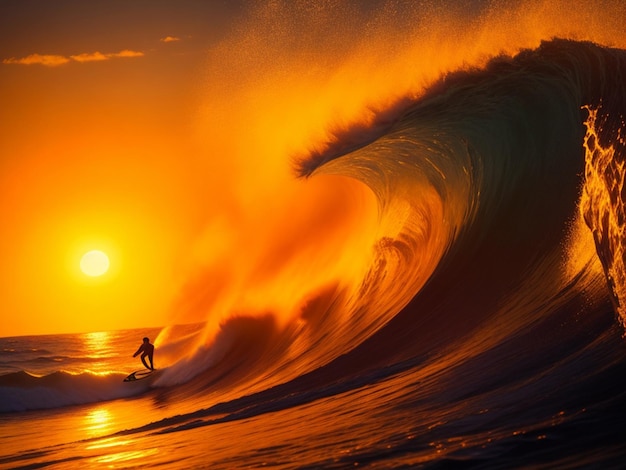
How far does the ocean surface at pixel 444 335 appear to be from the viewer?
6184mm

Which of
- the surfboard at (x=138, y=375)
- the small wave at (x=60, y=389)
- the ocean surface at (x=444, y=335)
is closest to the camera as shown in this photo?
the ocean surface at (x=444, y=335)

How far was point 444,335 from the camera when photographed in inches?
Answer: 406

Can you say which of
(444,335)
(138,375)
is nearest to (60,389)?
(138,375)

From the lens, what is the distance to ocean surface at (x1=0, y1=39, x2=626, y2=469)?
20.3ft

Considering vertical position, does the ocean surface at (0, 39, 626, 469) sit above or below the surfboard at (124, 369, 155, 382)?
below

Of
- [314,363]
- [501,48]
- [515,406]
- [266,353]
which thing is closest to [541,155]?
[501,48]

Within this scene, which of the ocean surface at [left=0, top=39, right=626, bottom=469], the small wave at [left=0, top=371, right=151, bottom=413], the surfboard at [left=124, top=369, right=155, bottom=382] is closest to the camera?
the ocean surface at [left=0, top=39, right=626, bottom=469]

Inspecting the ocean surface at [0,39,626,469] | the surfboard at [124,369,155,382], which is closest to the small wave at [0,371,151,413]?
the ocean surface at [0,39,626,469]

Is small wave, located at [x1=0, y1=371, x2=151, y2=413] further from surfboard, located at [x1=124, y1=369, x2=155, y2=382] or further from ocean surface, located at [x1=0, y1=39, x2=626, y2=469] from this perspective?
surfboard, located at [x1=124, y1=369, x2=155, y2=382]

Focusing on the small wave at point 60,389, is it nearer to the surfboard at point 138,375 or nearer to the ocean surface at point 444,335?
the ocean surface at point 444,335

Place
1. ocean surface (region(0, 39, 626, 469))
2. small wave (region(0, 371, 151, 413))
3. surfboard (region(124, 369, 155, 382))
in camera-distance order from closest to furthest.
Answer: ocean surface (region(0, 39, 626, 469)), small wave (region(0, 371, 151, 413)), surfboard (region(124, 369, 155, 382))

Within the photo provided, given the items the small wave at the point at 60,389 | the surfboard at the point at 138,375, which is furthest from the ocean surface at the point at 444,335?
the surfboard at the point at 138,375

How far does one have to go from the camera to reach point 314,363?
40.0ft

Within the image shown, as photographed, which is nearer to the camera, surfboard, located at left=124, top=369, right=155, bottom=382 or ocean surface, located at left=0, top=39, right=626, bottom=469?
ocean surface, located at left=0, top=39, right=626, bottom=469
